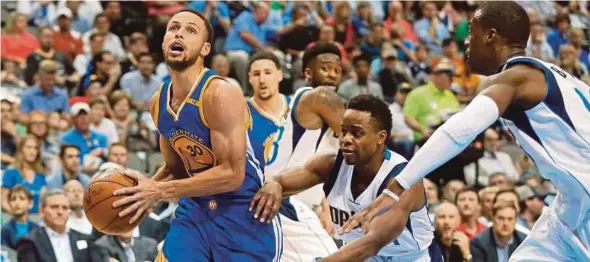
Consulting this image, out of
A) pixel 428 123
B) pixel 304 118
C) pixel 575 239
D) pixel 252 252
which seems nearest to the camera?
pixel 575 239

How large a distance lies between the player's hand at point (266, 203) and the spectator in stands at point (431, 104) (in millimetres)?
6777

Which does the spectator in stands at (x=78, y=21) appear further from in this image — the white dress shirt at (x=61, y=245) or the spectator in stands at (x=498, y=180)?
the spectator in stands at (x=498, y=180)

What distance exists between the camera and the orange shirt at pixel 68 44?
501 inches

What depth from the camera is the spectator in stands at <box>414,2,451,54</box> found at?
51.2 ft

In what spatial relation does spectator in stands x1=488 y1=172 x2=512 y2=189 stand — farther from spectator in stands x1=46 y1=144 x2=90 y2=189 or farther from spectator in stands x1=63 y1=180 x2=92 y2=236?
spectator in stands x1=63 y1=180 x2=92 y2=236

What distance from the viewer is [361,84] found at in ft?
41.1

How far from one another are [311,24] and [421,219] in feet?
27.6

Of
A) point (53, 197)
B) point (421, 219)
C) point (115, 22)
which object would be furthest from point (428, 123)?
point (421, 219)

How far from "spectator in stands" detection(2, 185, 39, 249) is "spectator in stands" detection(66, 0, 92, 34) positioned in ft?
16.0

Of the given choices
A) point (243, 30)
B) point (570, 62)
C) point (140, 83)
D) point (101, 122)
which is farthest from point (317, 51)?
point (570, 62)

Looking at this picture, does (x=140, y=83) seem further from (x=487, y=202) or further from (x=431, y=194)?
(x=487, y=202)

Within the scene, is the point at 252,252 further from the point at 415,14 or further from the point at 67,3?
the point at 415,14

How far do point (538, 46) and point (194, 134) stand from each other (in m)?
10.9

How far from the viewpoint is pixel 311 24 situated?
13.6 metres
